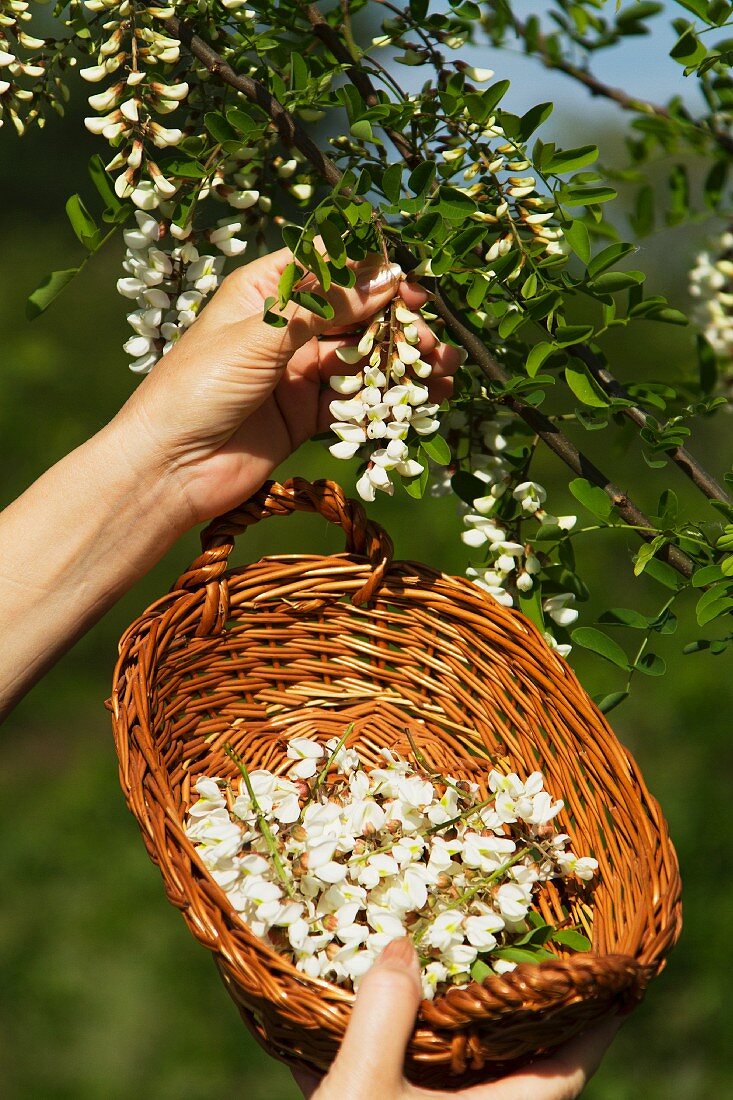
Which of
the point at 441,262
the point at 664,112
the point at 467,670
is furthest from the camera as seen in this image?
the point at 664,112

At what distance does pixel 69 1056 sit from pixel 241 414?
1531 mm

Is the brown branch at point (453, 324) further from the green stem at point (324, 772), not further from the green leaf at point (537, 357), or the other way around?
the green stem at point (324, 772)

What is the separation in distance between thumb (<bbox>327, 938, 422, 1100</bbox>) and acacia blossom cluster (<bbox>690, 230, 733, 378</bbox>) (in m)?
1.14

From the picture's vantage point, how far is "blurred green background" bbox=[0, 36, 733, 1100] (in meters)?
1.97

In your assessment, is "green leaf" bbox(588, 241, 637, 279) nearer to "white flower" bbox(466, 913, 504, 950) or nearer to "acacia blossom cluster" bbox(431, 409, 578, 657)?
"acacia blossom cluster" bbox(431, 409, 578, 657)

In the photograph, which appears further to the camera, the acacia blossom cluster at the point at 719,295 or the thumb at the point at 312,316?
→ the acacia blossom cluster at the point at 719,295

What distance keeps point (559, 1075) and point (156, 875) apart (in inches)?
58.6

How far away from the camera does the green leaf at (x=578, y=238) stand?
951 millimetres

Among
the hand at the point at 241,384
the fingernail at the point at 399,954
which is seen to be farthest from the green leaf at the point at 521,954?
the hand at the point at 241,384

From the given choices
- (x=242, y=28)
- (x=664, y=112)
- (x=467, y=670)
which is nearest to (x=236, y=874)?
(x=467, y=670)

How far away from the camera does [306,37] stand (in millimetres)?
1170

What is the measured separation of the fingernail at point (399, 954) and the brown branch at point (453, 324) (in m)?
0.47

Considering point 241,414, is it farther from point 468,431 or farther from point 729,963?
point 729,963

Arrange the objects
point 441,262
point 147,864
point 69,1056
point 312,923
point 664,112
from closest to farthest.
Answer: point 441,262 → point 312,923 → point 664,112 → point 69,1056 → point 147,864
